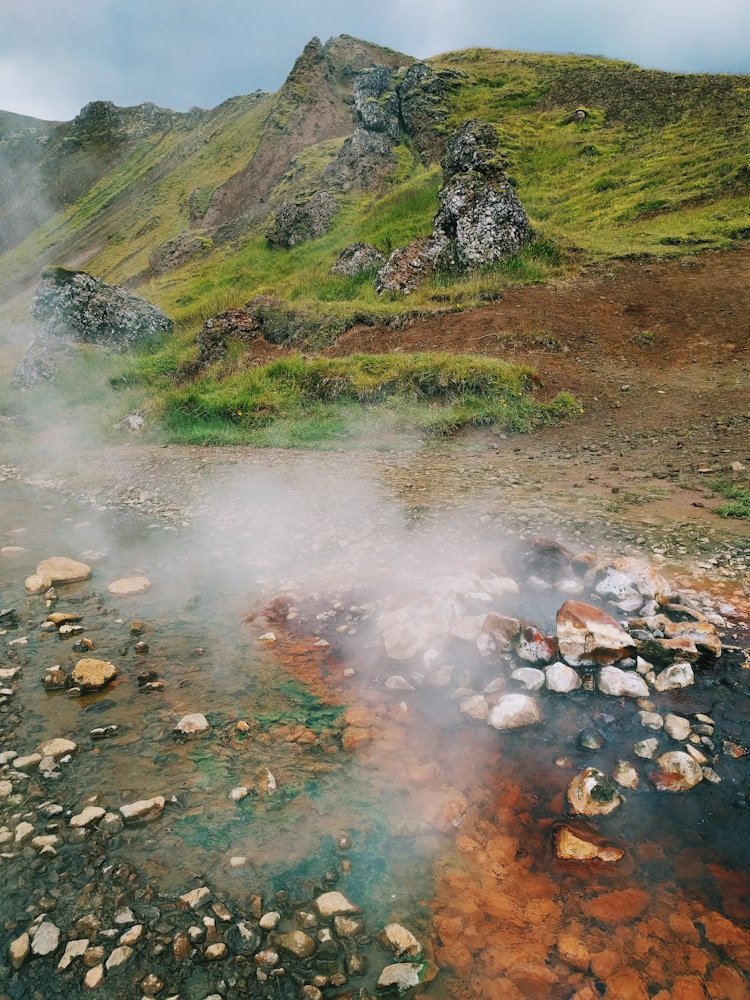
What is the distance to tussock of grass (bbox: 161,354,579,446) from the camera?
877 centimetres

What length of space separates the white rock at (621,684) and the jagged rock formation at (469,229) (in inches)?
498

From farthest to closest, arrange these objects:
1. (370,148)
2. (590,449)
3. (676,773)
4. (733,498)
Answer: (370,148), (590,449), (733,498), (676,773)

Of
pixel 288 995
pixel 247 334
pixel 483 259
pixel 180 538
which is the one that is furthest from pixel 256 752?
pixel 483 259

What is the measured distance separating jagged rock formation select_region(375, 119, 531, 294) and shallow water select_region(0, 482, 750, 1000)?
41.0ft

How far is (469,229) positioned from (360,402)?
732 centimetres

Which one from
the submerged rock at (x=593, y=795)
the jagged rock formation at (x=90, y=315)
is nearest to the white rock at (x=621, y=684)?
the submerged rock at (x=593, y=795)

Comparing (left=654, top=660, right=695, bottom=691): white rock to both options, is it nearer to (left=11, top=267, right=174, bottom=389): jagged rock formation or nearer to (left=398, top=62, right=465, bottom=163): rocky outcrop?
(left=11, top=267, right=174, bottom=389): jagged rock formation

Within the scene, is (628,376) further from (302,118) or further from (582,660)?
(302,118)

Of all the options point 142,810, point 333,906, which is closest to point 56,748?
point 142,810

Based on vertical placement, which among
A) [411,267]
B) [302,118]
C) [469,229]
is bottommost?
[411,267]

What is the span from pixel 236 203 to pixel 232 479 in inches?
1449

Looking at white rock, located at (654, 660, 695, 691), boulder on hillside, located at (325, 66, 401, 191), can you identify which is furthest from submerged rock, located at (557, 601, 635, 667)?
boulder on hillside, located at (325, 66, 401, 191)

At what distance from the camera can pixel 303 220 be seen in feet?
78.0

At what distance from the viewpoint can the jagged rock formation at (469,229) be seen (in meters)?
13.9
